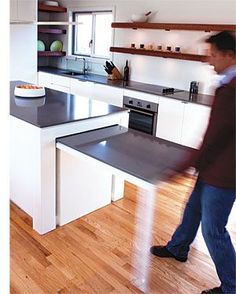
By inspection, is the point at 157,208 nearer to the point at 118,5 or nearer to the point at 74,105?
the point at 74,105

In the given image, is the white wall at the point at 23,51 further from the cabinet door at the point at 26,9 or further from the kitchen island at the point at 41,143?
the kitchen island at the point at 41,143

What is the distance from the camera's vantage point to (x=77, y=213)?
7.73 feet

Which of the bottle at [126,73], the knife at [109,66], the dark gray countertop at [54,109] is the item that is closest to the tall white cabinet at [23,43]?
the knife at [109,66]

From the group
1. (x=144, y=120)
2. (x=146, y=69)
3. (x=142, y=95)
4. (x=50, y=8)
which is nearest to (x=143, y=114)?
(x=144, y=120)

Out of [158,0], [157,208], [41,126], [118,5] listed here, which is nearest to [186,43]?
[158,0]

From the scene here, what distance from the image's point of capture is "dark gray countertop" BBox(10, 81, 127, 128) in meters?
2.09

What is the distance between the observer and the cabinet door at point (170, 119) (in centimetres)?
322

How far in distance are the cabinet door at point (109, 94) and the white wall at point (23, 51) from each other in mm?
1220

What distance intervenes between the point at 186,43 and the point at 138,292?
2677 mm

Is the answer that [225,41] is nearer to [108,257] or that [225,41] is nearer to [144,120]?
[108,257]

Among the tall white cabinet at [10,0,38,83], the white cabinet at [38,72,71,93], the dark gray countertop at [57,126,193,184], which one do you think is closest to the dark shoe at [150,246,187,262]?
the dark gray countertop at [57,126,193,184]

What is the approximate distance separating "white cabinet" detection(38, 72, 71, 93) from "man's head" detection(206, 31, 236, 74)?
3.96 metres

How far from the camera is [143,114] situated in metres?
3.53

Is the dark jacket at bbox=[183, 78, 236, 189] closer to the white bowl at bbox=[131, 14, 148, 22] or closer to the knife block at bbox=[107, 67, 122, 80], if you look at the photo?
the white bowl at bbox=[131, 14, 148, 22]
